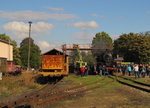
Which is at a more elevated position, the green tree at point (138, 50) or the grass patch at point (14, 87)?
the green tree at point (138, 50)

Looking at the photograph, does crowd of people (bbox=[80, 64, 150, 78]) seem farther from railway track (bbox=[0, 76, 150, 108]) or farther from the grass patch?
the grass patch

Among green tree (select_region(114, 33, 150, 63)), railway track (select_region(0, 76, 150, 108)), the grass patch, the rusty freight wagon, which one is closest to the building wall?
the rusty freight wagon

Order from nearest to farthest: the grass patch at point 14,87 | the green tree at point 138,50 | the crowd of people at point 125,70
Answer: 1. the grass patch at point 14,87
2. the crowd of people at point 125,70
3. the green tree at point 138,50

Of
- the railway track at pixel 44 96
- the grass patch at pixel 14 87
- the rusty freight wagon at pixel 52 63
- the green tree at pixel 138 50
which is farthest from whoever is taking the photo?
the green tree at pixel 138 50

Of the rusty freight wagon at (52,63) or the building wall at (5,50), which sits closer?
the rusty freight wagon at (52,63)

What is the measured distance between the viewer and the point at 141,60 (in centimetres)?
4519

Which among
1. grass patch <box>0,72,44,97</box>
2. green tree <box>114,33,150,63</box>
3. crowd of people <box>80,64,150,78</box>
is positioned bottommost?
grass patch <box>0,72,44,97</box>

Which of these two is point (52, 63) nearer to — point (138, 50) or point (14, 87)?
point (14, 87)

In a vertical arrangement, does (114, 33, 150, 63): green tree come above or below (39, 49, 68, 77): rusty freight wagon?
above

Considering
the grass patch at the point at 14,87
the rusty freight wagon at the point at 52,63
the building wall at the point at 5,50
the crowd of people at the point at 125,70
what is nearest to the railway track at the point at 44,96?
the grass patch at the point at 14,87

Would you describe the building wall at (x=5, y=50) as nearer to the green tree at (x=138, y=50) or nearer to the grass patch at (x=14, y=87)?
the grass patch at (x=14, y=87)

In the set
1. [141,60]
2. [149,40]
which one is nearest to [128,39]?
[149,40]

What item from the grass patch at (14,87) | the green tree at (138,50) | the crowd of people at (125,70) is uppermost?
the green tree at (138,50)

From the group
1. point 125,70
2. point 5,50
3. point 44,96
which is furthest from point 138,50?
point 44,96
